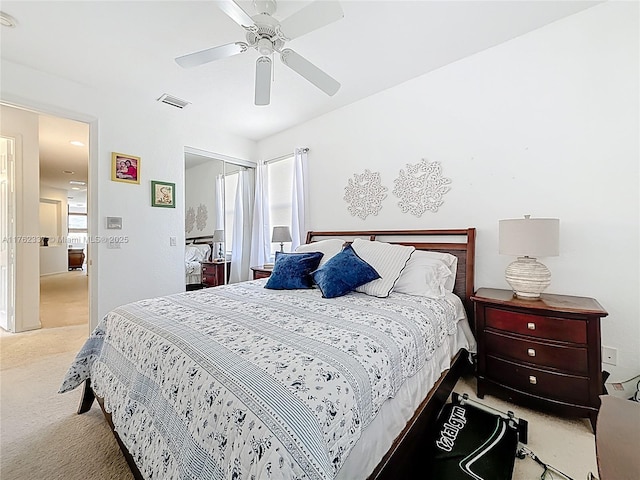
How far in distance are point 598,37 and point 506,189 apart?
1.16m

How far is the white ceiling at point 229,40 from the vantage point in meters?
1.99

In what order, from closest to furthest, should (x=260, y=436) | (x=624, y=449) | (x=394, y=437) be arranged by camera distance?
(x=624, y=449) → (x=260, y=436) → (x=394, y=437)

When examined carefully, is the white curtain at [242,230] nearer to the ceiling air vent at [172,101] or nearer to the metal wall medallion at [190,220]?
the metal wall medallion at [190,220]

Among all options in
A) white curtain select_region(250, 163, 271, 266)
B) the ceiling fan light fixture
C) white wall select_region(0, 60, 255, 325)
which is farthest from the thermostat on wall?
the ceiling fan light fixture

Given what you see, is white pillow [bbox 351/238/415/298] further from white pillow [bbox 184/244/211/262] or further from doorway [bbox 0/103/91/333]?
doorway [bbox 0/103/91/333]

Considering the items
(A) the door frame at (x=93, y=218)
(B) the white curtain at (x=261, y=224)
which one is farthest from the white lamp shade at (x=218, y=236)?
(A) the door frame at (x=93, y=218)

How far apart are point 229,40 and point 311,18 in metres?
1.03

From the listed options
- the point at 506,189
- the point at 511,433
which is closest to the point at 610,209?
the point at 506,189

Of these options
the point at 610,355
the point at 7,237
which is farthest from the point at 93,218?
the point at 610,355

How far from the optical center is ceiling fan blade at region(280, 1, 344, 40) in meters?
1.54

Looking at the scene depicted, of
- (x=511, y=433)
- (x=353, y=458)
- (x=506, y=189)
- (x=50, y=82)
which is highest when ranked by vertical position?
(x=50, y=82)

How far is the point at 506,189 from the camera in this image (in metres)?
2.39

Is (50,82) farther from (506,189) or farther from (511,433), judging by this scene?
(511,433)

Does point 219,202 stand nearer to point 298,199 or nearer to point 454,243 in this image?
point 298,199
